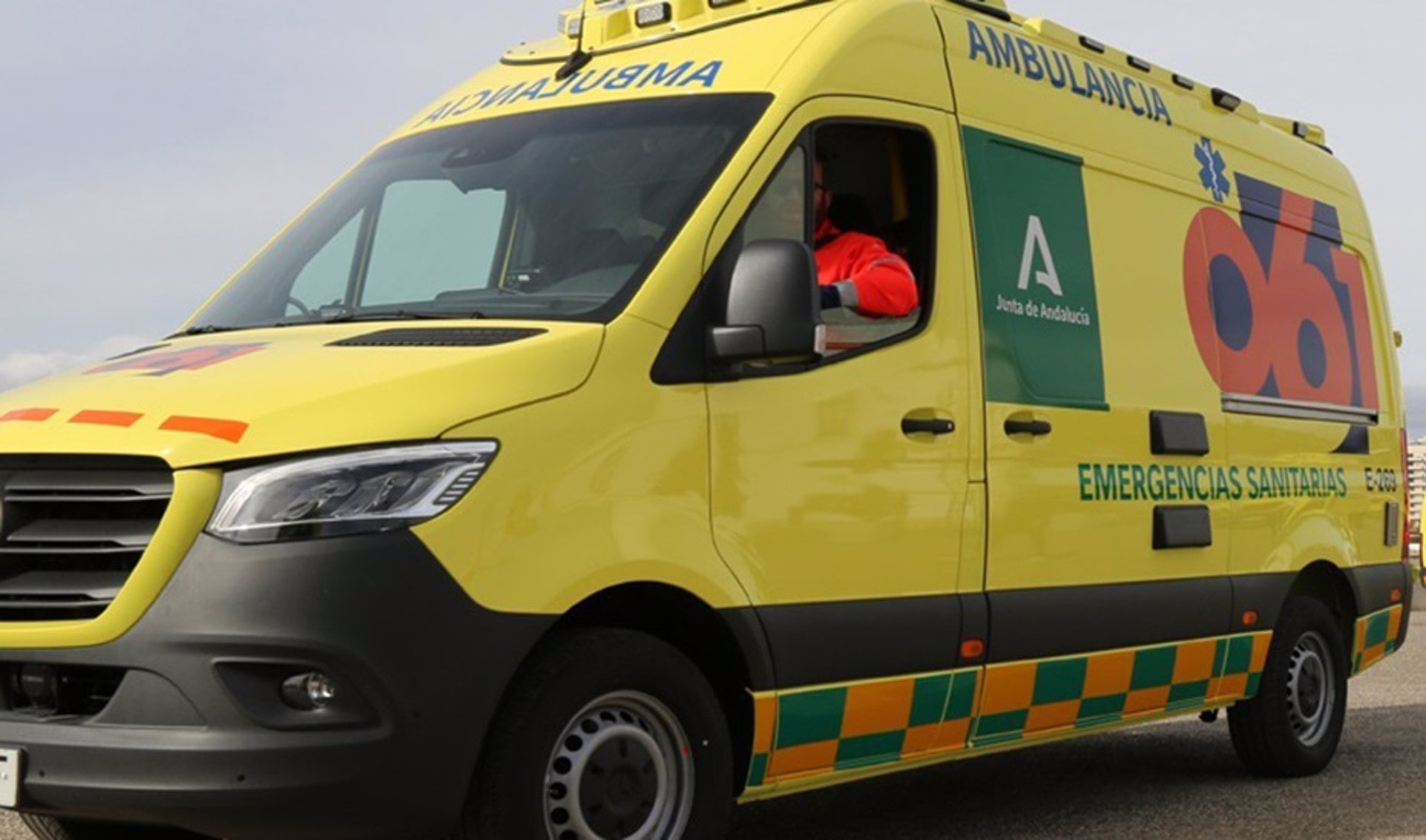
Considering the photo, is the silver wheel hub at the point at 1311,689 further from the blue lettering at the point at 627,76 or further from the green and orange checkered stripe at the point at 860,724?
the blue lettering at the point at 627,76

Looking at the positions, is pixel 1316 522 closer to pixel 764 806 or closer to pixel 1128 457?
pixel 1128 457

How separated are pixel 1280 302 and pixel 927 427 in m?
3.26

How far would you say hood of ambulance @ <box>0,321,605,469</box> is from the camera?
4844 millimetres

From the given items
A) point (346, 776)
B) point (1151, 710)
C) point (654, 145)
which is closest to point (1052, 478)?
point (1151, 710)

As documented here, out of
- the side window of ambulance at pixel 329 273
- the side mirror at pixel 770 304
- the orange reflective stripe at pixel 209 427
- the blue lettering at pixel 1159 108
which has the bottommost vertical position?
the orange reflective stripe at pixel 209 427

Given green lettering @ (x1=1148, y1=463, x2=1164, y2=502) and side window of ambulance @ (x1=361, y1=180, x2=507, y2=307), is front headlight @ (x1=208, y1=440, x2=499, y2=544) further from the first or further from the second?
green lettering @ (x1=1148, y1=463, x2=1164, y2=502)

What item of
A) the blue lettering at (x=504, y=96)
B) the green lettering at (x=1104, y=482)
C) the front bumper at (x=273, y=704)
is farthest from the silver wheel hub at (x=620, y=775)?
the green lettering at (x=1104, y=482)

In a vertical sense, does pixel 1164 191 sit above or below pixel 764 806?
above

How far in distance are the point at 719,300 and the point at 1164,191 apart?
3.20 metres

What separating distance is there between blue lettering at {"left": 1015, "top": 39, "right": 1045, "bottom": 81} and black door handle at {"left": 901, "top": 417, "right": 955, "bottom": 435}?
154 cm

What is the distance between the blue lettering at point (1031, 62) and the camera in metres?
7.45

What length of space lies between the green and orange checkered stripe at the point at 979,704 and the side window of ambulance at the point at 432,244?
58.3 inches

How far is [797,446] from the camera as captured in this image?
5.92 meters

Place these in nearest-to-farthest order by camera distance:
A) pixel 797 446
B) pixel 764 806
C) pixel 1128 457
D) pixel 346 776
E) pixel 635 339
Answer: pixel 346 776 → pixel 635 339 → pixel 797 446 → pixel 1128 457 → pixel 764 806
